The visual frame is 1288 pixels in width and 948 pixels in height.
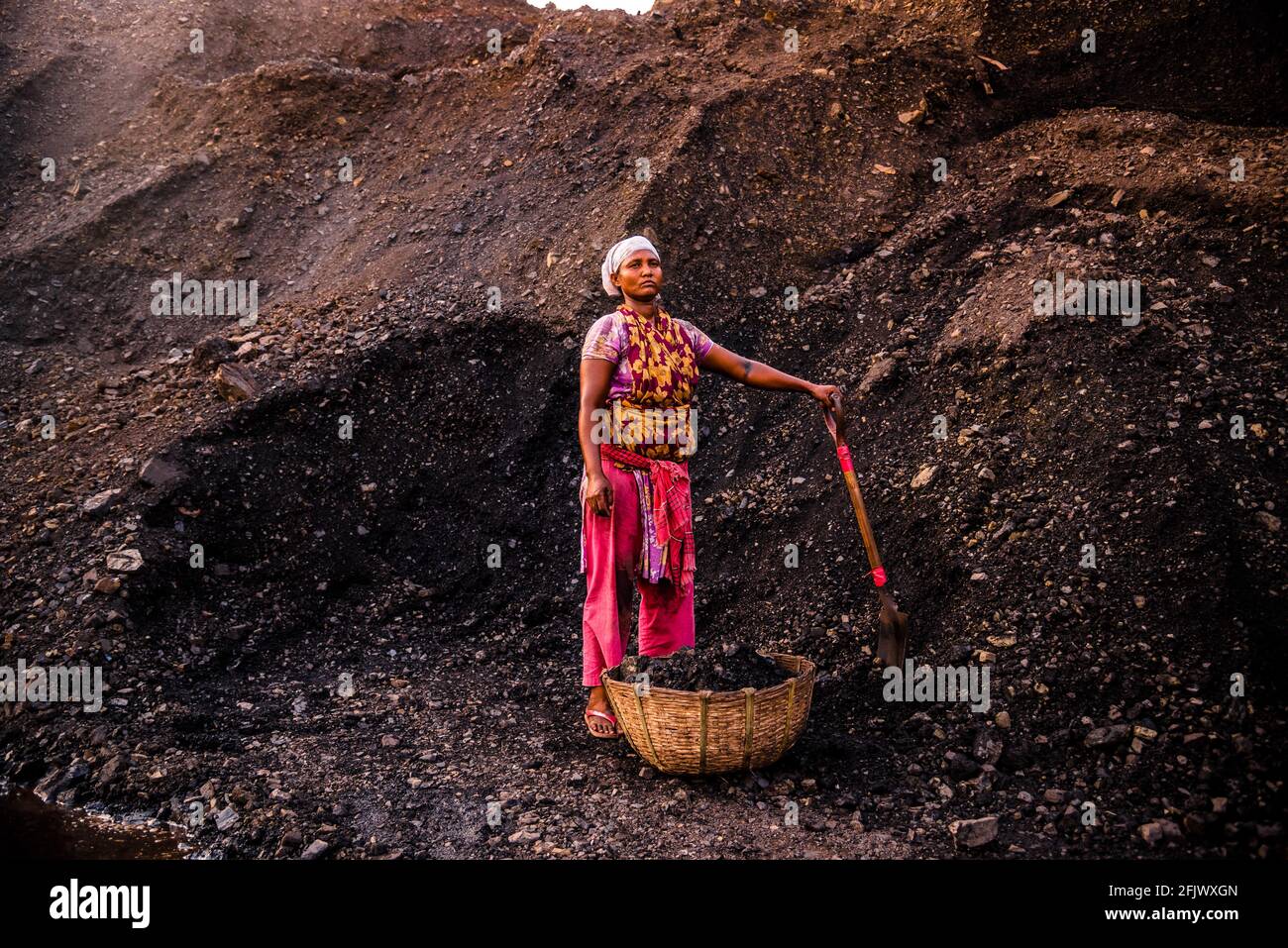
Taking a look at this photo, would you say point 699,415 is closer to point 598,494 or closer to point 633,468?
point 633,468

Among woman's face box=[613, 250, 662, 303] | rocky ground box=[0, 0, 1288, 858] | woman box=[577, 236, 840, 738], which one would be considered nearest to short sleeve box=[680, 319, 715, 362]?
woman box=[577, 236, 840, 738]

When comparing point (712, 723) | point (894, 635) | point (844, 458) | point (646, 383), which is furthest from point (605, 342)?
point (894, 635)

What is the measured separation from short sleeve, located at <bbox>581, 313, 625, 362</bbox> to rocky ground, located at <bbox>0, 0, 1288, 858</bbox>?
1.45 meters

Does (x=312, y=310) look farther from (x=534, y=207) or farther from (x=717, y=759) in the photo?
(x=717, y=759)

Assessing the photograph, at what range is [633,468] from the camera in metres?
3.51

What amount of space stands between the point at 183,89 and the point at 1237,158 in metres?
8.20

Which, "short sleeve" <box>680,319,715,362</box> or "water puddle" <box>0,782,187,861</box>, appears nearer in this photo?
"water puddle" <box>0,782,187,861</box>

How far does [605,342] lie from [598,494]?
1.76ft

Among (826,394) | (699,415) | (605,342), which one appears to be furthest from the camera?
(699,415)

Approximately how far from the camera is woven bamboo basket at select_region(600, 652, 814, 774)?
3.07 m

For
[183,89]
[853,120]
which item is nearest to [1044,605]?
[853,120]

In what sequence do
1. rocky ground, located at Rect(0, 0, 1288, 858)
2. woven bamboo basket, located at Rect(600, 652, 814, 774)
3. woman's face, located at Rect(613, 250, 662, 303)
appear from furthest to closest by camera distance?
woman's face, located at Rect(613, 250, 662, 303) < rocky ground, located at Rect(0, 0, 1288, 858) < woven bamboo basket, located at Rect(600, 652, 814, 774)

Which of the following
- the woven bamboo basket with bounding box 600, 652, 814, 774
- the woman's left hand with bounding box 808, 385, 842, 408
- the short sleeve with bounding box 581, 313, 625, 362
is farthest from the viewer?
the woman's left hand with bounding box 808, 385, 842, 408

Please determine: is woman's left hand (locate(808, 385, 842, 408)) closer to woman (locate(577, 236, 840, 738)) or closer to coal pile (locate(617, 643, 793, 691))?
woman (locate(577, 236, 840, 738))
